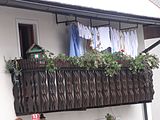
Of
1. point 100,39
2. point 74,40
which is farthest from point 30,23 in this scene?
point 100,39

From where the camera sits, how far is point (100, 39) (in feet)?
35.4

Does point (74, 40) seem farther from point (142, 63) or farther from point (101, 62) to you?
point (142, 63)

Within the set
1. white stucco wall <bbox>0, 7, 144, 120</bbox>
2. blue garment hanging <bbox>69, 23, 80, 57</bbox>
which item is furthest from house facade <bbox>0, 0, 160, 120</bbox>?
blue garment hanging <bbox>69, 23, 80, 57</bbox>

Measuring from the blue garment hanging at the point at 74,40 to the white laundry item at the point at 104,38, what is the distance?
0.83m

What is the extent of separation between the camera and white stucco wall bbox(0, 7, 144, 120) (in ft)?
28.0

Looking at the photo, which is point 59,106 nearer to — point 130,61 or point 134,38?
point 130,61

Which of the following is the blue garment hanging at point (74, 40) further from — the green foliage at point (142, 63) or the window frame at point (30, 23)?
the green foliage at point (142, 63)

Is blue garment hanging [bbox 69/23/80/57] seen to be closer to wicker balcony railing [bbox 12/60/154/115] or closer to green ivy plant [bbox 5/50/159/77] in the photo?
green ivy plant [bbox 5/50/159/77]

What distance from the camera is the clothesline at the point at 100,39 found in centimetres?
1004

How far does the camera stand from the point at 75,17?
1025 cm

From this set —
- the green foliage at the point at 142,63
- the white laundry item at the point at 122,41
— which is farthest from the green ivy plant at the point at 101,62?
the white laundry item at the point at 122,41

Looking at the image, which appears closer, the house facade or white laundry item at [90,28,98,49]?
the house facade

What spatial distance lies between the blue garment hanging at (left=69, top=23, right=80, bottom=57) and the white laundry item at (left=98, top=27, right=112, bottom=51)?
0.83m

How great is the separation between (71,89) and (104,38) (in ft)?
6.74
